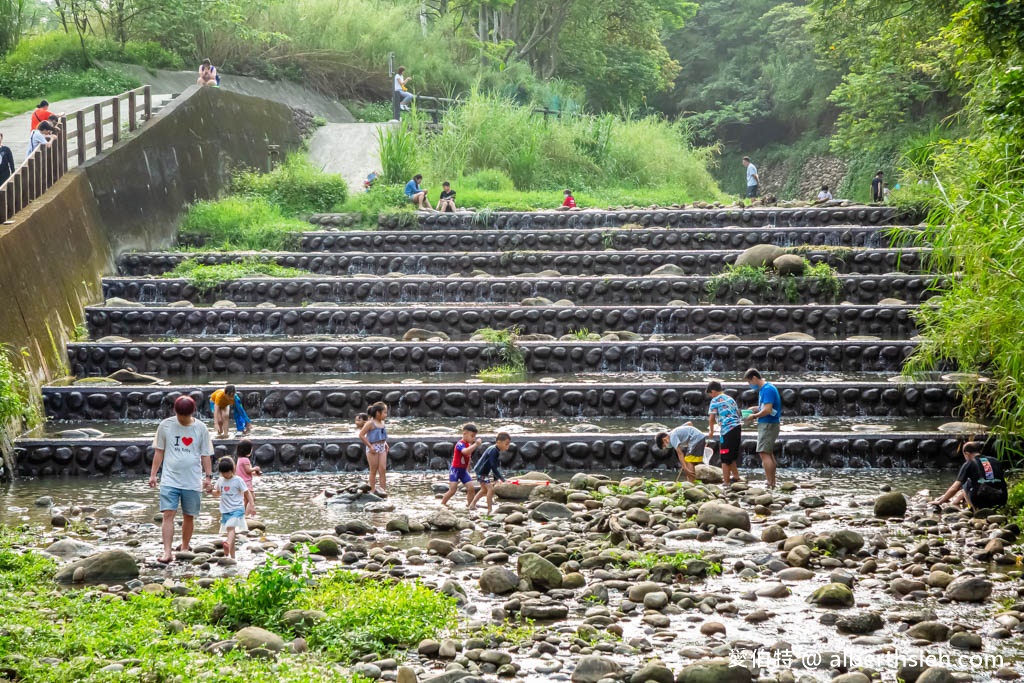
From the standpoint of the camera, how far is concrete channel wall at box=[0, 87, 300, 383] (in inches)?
510

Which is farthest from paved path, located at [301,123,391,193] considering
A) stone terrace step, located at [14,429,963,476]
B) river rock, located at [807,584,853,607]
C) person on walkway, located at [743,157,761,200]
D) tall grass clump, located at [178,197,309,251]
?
river rock, located at [807,584,853,607]

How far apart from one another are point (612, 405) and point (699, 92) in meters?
39.5

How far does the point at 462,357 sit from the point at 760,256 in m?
5.12

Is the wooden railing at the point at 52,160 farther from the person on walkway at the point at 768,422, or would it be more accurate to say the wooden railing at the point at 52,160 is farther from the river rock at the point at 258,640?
the person on walkway at the point at 768,422

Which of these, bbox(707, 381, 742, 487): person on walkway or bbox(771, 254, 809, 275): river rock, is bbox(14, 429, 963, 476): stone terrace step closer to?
bbox(707, 381, 742, 487): person on walkway

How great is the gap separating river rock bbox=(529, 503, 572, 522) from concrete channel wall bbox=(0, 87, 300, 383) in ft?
22.0

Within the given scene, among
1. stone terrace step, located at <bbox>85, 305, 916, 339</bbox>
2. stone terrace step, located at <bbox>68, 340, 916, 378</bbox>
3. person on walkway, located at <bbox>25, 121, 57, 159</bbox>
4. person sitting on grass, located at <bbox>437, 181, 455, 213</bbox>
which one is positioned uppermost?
person on walkway, located at <bbox>25, 121, 57, 159</bbox>

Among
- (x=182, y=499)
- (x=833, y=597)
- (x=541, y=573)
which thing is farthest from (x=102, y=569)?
(x=833, y=597)

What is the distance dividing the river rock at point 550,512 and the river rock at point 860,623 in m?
3.09

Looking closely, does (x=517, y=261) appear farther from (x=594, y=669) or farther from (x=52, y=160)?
(x=594, y=669)

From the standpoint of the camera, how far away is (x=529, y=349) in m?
13.8

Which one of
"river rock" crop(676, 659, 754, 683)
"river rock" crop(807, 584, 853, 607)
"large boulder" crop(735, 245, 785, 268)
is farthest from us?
"large boulder" crop(735, 245, 785, 268)

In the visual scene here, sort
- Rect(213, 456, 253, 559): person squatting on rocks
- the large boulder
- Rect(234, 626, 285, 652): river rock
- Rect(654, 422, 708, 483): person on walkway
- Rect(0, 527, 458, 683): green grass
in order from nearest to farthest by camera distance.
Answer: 1. Rect(0, 527, 458, 683): green grass
2. Rect(234, 626, 285, 652): river rock
3. Rect(213, 456, 253, 559): person squatting on rocks
4. Rect(654, 422, 708, 483): person on walkway
5. the large boulder

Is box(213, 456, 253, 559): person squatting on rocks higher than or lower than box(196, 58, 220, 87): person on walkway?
lower
